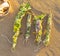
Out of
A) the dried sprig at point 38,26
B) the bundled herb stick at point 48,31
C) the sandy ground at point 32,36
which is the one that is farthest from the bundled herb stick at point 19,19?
the bundled herb stick at point 48,31

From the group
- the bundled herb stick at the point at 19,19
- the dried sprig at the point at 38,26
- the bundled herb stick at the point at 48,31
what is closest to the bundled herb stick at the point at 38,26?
the dried sprig at the point at 38,26

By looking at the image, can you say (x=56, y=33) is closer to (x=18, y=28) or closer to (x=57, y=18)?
A: (x=57, y=18)

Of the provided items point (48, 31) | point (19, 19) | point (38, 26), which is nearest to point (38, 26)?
point (38, 26)

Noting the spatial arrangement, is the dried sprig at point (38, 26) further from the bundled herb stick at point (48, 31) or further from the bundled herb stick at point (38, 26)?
the bundled herb stick at point (48, 31)

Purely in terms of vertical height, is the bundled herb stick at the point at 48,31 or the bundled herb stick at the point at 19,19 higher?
A: the bundled herb stick at the point at 19,19

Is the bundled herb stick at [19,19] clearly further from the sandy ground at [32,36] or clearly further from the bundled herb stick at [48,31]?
the bundled herb stick at [48,31]

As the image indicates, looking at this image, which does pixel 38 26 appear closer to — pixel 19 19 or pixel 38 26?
pixel 38 26

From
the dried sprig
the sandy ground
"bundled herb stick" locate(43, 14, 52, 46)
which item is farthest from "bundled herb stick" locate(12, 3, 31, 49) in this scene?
"bundled herb stick" locate(43, 14, 52, 46)

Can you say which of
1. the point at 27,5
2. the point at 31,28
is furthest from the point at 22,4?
the point at 31,28
